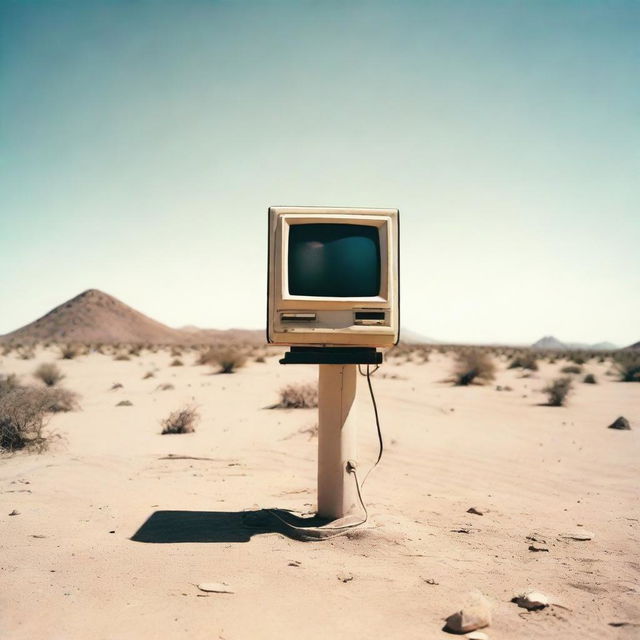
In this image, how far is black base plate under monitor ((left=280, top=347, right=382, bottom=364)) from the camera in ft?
12.0

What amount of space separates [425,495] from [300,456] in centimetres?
Result: 192

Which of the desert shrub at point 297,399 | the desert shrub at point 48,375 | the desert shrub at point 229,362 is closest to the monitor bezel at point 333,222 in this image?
the desert shrub at point 297,399

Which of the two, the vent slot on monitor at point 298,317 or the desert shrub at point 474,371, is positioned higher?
the vent slot on monitor at point 298,317

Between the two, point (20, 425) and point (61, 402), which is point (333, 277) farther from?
point (61, 402)

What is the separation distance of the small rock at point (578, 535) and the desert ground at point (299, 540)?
26 millimetres

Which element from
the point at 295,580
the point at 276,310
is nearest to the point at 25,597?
the point at 295,580

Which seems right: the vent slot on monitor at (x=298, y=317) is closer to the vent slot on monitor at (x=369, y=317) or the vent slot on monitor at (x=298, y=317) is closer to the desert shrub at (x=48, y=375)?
the vent slot on monitor at (x=369, y=317)

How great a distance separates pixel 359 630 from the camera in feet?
8.68

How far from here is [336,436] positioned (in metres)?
3.88

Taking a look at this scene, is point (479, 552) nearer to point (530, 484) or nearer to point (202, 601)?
point (202, 601)

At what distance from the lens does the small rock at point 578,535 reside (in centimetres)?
405

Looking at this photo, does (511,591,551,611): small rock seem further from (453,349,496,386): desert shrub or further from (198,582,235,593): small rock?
(453,349,496,386): desert shrub

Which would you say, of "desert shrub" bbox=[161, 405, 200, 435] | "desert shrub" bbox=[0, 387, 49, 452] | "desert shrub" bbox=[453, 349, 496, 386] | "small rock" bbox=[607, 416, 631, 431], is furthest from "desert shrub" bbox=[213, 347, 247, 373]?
"small rock" bbox=[607, 416, 631, 431]

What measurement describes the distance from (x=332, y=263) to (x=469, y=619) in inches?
81.4
